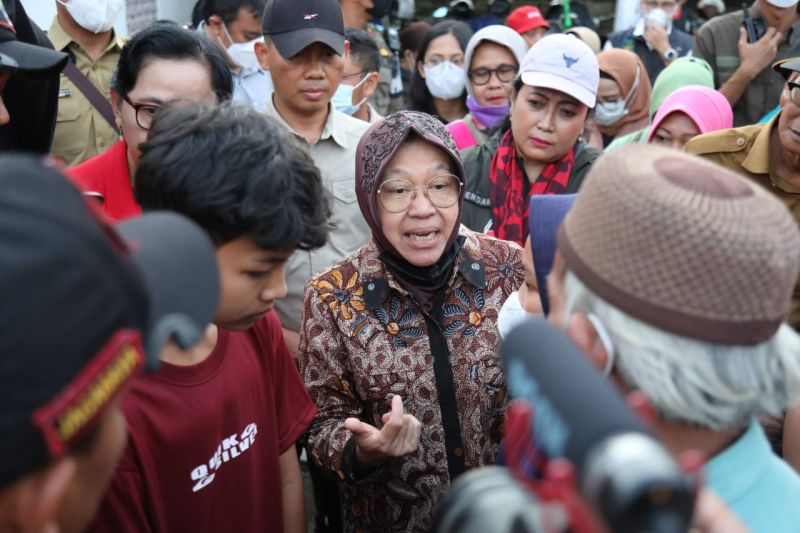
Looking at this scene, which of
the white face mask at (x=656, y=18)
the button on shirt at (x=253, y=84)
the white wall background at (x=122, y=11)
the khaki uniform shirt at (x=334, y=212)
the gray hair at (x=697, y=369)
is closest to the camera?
the gray hair at (x=697, y=369)

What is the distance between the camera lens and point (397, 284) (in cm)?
251

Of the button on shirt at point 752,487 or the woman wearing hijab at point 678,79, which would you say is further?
the woman wearing hijab at point 678,79

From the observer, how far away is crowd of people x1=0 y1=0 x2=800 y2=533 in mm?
932

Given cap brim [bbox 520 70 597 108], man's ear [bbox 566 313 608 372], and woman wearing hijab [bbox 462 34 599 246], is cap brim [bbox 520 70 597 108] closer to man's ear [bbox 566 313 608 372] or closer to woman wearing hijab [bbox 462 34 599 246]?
woman wearing hijab [bbox 462 34 599 246]

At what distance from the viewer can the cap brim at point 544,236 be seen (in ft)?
6.22

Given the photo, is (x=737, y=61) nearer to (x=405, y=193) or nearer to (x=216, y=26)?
(x=216, y=26)

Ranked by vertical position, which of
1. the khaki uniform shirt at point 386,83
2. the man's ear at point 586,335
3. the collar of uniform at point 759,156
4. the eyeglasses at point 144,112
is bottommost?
the khaki uniform shirt at point 386,83

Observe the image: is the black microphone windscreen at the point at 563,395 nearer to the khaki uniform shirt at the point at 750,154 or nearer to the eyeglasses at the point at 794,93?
the khaki uniform shirt at the point at 750,154

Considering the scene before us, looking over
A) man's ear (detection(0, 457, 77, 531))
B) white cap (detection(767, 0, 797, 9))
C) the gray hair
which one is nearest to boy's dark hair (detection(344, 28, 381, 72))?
white cap (detection(767, 0, 797, 9))

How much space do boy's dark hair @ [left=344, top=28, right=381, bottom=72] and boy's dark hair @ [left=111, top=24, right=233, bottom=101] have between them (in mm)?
2323

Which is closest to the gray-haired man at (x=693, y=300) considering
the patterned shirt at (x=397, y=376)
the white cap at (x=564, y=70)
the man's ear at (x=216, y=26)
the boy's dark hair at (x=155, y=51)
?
the patterned shirt at (x=397, y=376)

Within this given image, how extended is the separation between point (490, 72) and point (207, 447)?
12.6 feet

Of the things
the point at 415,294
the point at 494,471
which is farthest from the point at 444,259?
the point at 494,471

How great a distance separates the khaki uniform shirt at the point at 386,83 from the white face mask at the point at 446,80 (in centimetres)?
72
